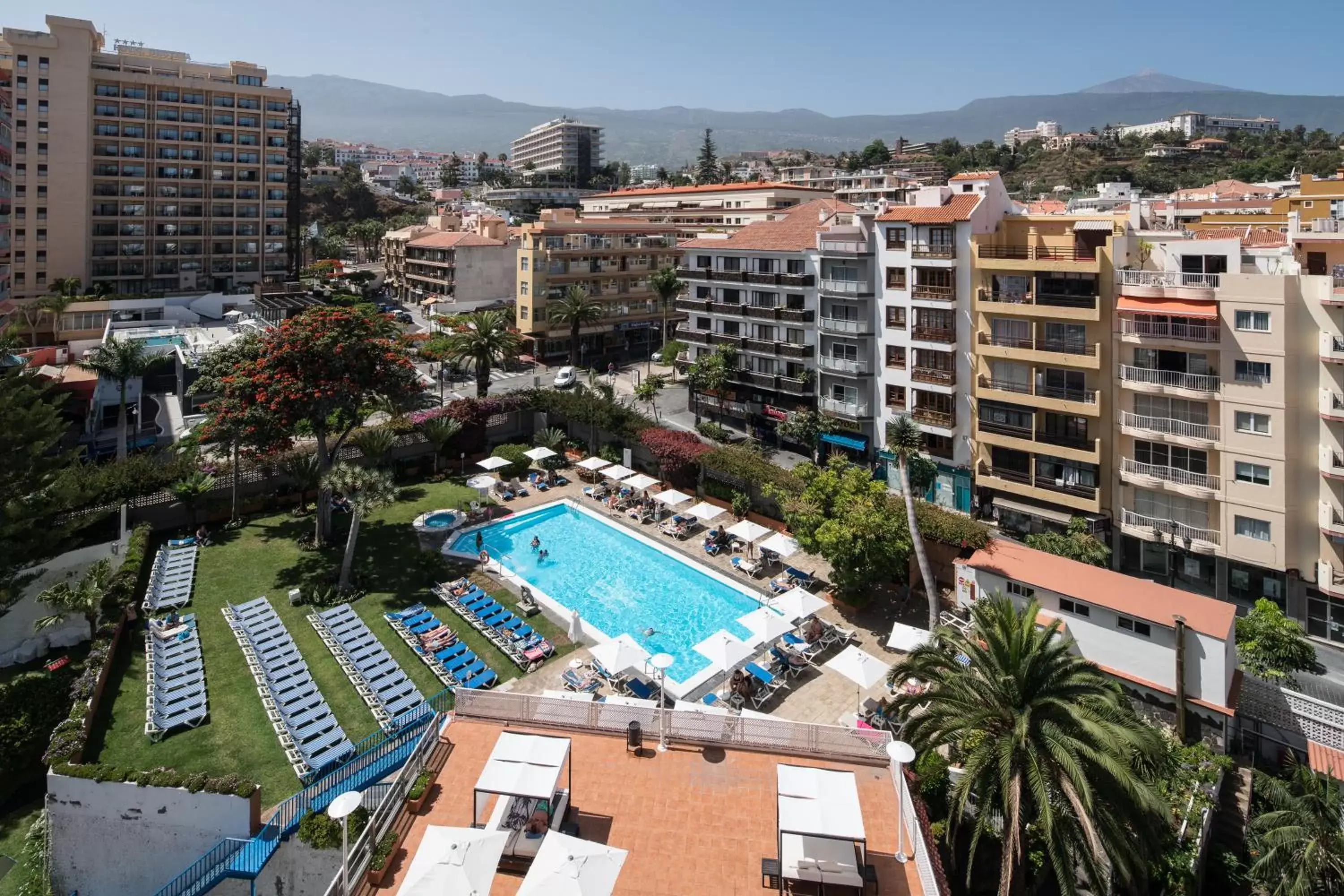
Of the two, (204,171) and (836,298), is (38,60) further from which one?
(836,298)

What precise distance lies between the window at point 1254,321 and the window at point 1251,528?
7248 millimetres

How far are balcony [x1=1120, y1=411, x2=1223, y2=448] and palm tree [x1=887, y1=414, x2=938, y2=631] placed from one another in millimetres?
8489

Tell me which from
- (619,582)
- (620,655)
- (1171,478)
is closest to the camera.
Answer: (620,655)

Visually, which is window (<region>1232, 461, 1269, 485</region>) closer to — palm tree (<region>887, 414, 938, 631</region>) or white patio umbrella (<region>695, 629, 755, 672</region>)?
palm tree (<region>887, 414, 938, 631</region>)

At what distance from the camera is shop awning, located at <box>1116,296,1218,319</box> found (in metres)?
28.9

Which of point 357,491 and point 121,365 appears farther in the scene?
point 121,365

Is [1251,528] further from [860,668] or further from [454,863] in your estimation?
Result: [454,863]

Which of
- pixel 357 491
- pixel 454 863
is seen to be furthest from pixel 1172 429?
pixel 357 491

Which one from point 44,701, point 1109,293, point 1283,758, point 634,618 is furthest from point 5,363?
point 1283,758

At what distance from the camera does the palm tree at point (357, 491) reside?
3020 centimetres

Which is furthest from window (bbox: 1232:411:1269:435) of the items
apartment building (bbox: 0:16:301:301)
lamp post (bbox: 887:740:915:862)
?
apartment building (bbox: 0:16:301:301)

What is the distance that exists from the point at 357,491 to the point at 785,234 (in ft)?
106

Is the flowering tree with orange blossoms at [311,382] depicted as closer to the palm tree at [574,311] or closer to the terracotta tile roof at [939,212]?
the terracotta tile roof at [939,212]

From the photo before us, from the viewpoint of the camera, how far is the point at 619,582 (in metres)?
33.2
